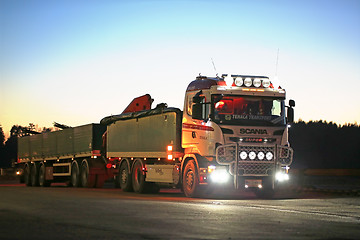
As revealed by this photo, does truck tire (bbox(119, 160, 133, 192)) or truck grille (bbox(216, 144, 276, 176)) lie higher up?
truck grille (bbox(216, 144, 276, 176))

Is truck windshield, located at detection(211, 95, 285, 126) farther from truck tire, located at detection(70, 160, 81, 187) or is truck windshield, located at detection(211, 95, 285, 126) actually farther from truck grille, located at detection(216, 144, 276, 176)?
truck tire, located at detection(70, 160, 81, 187)

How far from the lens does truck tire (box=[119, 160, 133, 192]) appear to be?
27359 mm

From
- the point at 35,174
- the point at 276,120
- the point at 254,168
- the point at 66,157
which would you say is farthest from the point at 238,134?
the point at 35,174

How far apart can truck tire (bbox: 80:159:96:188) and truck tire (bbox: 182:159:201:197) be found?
9747mm

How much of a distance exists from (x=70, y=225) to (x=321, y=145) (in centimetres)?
10447

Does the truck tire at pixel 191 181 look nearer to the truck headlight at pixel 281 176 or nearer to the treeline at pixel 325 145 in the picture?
the truck headlight at pixel 281 176

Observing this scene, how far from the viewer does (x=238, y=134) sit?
2183cm

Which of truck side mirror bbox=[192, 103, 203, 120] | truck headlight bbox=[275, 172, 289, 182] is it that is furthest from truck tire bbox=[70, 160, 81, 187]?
truck headlight bbox=[275, 172, 289, 182]

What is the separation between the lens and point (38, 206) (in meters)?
17.5

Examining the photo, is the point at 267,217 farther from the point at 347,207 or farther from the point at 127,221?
the point at 347,207

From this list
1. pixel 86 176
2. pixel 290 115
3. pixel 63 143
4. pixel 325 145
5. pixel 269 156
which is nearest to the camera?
pixel 269 156

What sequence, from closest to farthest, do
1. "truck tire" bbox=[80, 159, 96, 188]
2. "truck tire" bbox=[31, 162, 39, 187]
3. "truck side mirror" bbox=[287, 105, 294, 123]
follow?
"truck side mirror" bbox=[287, 105, 294, 123]
"truck tire" bbox=[80, 159, 96, 188]
"truck tire" bbox=[31, 162, 39, 187]

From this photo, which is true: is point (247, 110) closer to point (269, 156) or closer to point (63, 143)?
point (269, 156)

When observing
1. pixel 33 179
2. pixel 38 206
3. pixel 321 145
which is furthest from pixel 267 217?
pixel 321 145
